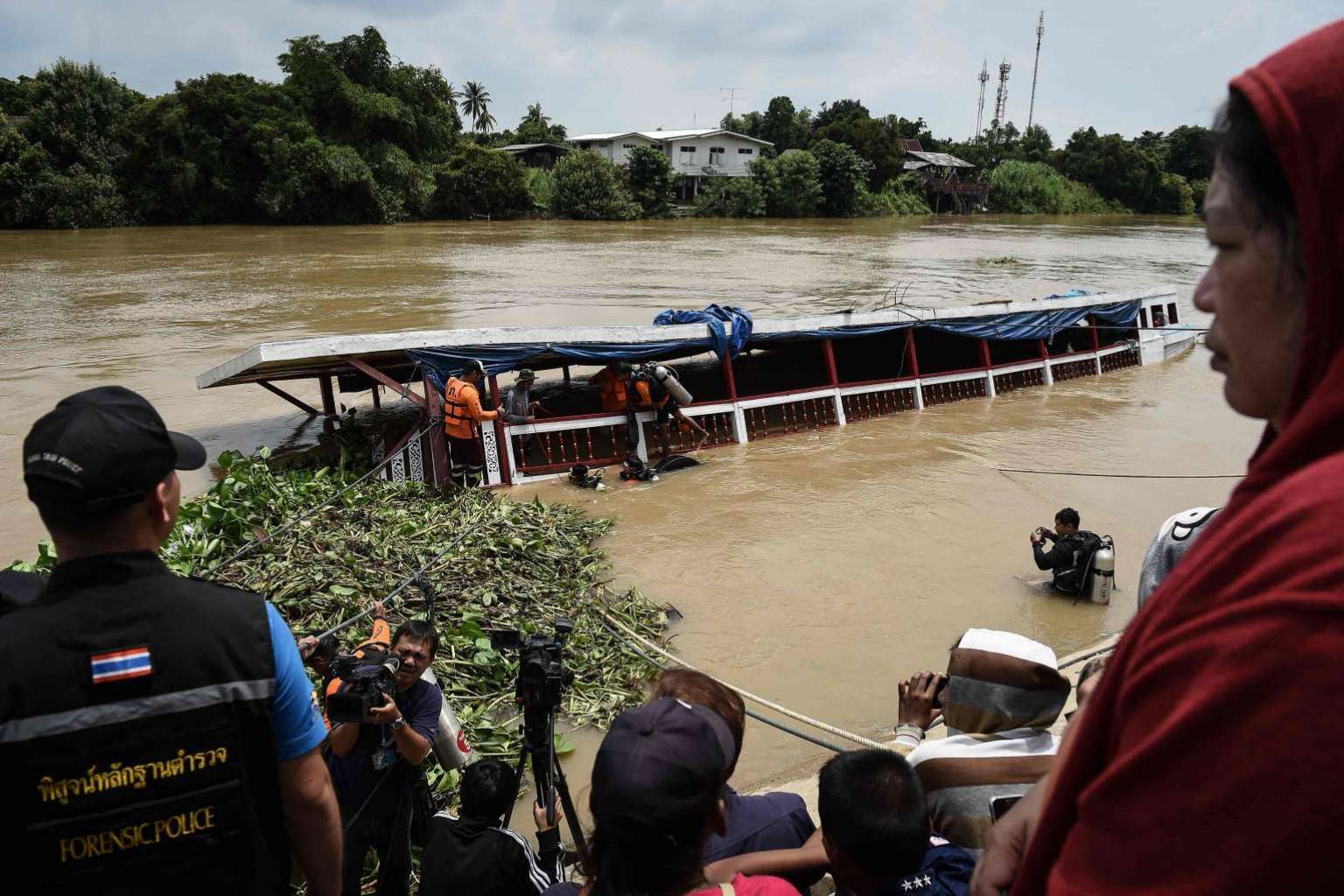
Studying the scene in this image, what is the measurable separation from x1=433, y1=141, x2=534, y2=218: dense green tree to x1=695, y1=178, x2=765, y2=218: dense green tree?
13933mm

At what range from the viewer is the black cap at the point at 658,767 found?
1.95 metres

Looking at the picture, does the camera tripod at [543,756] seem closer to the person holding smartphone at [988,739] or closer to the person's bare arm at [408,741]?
the person's bare arm at [408,741]

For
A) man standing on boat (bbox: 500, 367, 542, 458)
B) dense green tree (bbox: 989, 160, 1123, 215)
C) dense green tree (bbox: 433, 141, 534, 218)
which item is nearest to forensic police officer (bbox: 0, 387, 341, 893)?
man standing on boat (bbox: 500, 367, 542, 458)

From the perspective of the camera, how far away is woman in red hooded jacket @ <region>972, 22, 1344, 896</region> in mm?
674

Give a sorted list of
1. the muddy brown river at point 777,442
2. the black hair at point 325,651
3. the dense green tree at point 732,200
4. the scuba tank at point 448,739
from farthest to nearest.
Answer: the dense green tree at point 732,200 → the muddy brown river at point 777,442 → the scuba tank at point 448,739 → the black hair at point 325,651

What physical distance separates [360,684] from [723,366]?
32.7 feet

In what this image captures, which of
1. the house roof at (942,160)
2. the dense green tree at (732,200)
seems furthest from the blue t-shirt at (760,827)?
the house roof at (942,160)

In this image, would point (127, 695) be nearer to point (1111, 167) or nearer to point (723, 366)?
point (723, 366)

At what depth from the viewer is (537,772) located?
3492 mm

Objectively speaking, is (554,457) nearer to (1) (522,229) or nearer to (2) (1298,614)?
(2) (1298,614)

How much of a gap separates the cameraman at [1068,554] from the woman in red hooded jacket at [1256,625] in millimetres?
7865

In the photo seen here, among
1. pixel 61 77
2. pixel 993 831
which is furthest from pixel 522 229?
pixel 993 831

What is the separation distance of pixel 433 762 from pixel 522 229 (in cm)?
4917

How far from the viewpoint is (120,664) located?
5.74 ft
